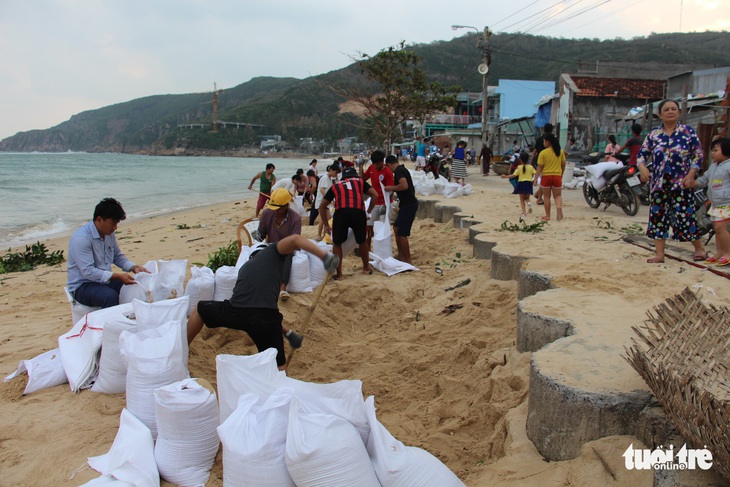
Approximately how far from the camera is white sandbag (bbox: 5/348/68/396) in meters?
3.30

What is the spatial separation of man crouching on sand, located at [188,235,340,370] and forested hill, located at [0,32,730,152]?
14575 millimetres

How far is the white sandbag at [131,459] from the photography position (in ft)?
8.08

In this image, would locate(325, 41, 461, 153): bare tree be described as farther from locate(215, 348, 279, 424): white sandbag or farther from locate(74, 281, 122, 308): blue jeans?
locate(215, 348, 279, 424): white sandbag

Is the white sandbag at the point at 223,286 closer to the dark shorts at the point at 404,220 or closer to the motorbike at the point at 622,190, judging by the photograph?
the dark shorts at the point at 404,220

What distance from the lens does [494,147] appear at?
3119 centimetres

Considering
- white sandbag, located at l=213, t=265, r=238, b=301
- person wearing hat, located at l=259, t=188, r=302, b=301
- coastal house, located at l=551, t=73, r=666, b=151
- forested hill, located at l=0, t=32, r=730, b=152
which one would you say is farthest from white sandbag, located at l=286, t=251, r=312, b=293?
coastal house, located at l=551, t=73, r=666, b=151

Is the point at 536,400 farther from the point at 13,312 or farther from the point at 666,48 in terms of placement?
the point at 666,48

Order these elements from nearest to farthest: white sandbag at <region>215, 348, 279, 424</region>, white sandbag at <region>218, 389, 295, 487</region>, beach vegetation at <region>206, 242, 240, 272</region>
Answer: white sandbag at <region>218, 389, 295, 487</region> → white sandbag at <region>215, 348, 279, 424</region> → beach vegetation at <region>206, 242, 240, 272</region>

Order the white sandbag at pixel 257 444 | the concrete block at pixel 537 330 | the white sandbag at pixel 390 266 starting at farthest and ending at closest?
the white sandbag at pixel 390 266 → the concrete block at pixel 537 330 → the white sandbag at pixel 257 444

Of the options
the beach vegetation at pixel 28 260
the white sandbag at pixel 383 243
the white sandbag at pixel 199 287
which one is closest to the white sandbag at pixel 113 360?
the white sandbag at pixel 199 287

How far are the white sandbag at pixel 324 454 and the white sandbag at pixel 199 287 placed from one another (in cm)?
244

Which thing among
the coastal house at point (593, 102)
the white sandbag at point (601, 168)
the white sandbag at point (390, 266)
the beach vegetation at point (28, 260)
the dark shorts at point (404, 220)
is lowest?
the beach vegetation at point (28, 260)

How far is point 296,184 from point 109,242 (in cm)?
797

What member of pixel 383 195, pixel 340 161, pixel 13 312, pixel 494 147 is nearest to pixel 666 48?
pixel 494 147
